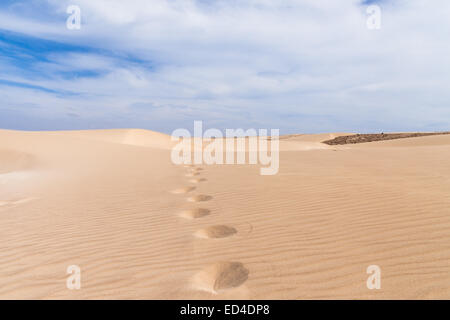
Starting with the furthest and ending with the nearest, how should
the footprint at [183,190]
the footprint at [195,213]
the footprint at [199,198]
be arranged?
the footprint at [183,190], the footprint at [199,198], the footprint at [195,213]

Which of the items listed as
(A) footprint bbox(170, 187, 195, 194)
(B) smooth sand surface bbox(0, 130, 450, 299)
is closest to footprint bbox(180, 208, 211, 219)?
(B) smooth sand surface bbox(0, 130, 450, 299)

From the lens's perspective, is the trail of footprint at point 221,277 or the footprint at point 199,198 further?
the footprint at point 199,198

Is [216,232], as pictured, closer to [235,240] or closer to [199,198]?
[235,240]

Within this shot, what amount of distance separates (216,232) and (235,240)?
15.8 inches

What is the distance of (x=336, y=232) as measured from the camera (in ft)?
9.48

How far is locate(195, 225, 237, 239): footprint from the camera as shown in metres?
3.07

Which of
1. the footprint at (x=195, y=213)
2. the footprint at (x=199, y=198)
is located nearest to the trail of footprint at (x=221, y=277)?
the footprint at (x=195, y=213)

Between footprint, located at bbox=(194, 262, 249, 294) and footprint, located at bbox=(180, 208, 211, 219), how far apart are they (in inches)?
58.5

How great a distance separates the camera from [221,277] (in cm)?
225

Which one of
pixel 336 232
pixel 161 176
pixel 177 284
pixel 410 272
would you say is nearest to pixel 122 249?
pixel 177 284

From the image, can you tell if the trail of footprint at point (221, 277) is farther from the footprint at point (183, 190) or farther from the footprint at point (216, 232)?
the footprint at point (183, 190)

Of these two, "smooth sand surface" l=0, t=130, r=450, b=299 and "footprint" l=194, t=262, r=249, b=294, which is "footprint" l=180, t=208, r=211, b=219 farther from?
"footprint" l=194, t=262, r=249, b=294

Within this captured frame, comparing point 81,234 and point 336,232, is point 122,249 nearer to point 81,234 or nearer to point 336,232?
point 81,234

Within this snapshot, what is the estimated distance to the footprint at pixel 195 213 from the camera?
3837 millimetres
